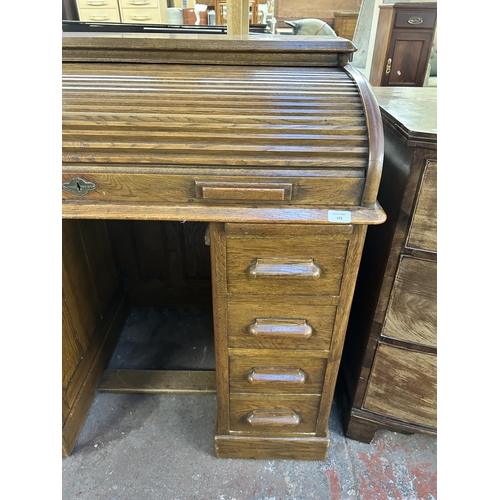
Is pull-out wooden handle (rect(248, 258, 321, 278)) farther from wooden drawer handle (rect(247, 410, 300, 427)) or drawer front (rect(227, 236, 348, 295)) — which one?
wooden drawer handle (rect(247, 410, 300, 427))

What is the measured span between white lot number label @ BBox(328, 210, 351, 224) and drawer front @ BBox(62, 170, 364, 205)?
0.03 metres

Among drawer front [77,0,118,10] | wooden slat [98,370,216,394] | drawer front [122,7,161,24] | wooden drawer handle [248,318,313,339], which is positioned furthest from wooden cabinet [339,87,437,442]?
drawer front [77,0,118,10]

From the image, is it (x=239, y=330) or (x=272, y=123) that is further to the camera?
(x=239, y=330)

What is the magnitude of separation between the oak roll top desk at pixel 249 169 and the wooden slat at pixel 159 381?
1.42 feet

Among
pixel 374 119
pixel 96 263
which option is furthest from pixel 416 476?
pixel 96 263

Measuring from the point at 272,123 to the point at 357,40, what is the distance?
4.27m

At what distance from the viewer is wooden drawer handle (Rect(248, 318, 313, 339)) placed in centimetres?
103

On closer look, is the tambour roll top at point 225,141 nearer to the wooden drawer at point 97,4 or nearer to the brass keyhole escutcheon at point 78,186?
the brass keyhole escutcheon at point 78,186

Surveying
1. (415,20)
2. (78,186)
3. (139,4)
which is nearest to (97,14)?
(139,4)

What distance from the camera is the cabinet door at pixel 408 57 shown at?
3.52 meters

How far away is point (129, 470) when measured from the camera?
51.8 inches

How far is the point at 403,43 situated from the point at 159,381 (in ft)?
12.0

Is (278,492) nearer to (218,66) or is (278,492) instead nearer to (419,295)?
(419,295)

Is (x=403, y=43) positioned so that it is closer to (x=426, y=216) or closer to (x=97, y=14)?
(x=426, y=216)
